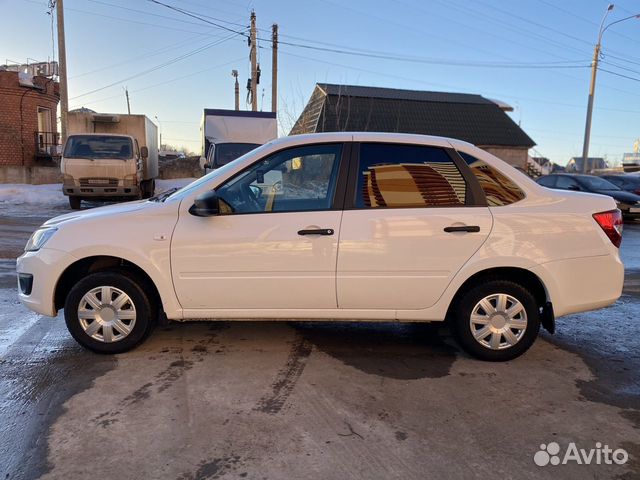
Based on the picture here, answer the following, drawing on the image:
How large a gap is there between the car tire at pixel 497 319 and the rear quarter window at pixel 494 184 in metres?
0.65

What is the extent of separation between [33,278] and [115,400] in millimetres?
1378

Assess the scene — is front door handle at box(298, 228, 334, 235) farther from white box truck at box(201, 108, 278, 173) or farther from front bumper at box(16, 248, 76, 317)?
white box truck at box(201, 108, 278, 173)

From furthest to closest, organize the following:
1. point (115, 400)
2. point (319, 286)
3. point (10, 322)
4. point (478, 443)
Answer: point (10, 322) → point (319, 286) → point (115, 400) → point (478, 443)

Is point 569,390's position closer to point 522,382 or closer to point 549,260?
point 522,382

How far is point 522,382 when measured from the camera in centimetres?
381

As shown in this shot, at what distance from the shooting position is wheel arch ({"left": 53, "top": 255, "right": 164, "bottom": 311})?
4086mm

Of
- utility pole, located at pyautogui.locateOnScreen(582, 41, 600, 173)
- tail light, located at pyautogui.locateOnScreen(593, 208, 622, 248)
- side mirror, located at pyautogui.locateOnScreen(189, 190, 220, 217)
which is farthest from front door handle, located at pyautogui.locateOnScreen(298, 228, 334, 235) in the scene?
utility pole, located at pyautogui.locateOnScreen(582, 41, 600, 173)

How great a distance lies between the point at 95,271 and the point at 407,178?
264 cm

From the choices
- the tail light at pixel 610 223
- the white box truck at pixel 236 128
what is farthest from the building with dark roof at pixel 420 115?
the tail light at pixel 610 223

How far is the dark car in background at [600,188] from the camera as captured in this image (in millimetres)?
15492

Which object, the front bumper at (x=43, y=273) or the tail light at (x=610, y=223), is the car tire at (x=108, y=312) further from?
the tail light at (x=610, y=223)

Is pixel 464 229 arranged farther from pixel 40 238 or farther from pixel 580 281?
pixel 40 238

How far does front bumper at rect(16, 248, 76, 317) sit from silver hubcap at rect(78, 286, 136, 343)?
0.87ft

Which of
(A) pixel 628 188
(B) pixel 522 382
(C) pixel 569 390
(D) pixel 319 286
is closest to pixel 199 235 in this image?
(D) pixel 319 286
